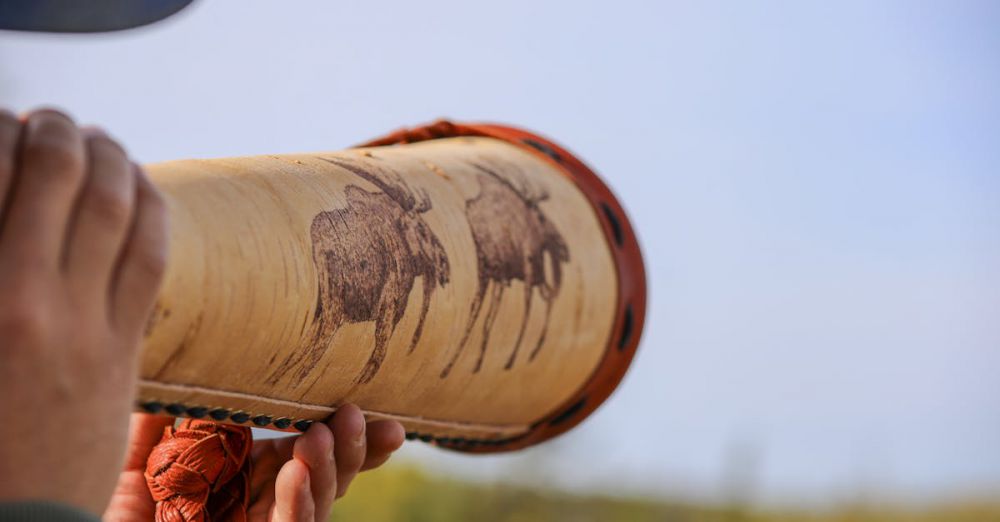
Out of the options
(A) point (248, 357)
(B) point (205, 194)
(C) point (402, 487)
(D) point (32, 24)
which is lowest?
(C) point (402, 487)

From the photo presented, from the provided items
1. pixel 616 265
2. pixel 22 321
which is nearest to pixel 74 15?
pixel 22 321

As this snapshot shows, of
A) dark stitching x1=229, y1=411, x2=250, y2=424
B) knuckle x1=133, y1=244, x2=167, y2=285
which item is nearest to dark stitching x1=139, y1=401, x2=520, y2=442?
dark stitching x1=229, y1=411, x2=250, y2=424

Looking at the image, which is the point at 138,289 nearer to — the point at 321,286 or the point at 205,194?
the point at 205,194

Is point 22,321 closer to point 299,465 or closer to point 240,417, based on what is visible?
point 240,417

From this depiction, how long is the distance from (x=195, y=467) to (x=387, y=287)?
326 mm

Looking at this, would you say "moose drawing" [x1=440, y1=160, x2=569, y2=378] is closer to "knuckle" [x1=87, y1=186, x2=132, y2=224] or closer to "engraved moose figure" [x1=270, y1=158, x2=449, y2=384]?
"engraved moose figure" [x1=270, y1=158, x2=449, y2=384]

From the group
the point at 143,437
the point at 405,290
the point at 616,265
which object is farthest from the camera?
the point at 616,265

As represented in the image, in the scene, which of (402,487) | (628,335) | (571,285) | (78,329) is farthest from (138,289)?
(402,487)

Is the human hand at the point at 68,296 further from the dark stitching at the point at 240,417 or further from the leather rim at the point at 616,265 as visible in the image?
the leather rim at the point at 616,265

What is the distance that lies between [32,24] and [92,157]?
0.19 meters

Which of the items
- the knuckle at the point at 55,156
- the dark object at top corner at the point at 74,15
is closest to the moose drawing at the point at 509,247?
the dark object at top corner at the point at 74,15

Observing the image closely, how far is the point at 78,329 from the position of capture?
79 cm

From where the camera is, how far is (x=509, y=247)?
155 centimetres

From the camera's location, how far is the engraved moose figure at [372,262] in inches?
46.2
